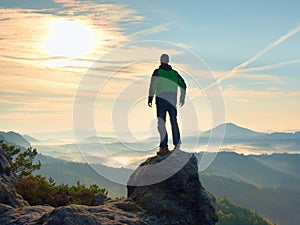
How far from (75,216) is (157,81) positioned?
20.5 feet

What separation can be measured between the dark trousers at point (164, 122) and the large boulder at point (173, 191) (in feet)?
1.95

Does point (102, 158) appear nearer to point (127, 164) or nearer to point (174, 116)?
point (127, 164)

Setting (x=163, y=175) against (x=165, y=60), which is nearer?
(x=163, y=175)

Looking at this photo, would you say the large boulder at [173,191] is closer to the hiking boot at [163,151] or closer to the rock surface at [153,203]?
the rock surface at [153,203]

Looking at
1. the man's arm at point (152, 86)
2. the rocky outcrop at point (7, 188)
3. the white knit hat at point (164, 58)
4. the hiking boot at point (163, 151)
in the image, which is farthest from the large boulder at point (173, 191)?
the rocky outcrop at point (7, 188)

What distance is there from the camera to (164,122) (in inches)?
531

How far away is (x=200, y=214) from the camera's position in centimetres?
1154

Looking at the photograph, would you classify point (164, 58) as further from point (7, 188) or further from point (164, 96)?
point (7, 188)

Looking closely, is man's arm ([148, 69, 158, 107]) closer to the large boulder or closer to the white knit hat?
the white knit hat

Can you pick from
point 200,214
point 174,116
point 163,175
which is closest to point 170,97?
point 174,116

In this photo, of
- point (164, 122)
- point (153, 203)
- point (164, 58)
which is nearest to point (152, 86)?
point (164, 58)

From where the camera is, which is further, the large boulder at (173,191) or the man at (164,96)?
the man at (164,96)

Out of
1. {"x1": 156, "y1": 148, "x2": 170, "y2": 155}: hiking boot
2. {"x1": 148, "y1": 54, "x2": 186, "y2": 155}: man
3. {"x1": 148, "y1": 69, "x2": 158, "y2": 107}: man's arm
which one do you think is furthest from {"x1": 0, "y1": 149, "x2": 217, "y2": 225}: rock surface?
{"x1": 148, "y1": 69, "x2": 158, "y2": 107}: man's arm

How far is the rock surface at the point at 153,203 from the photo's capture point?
9688 mm
